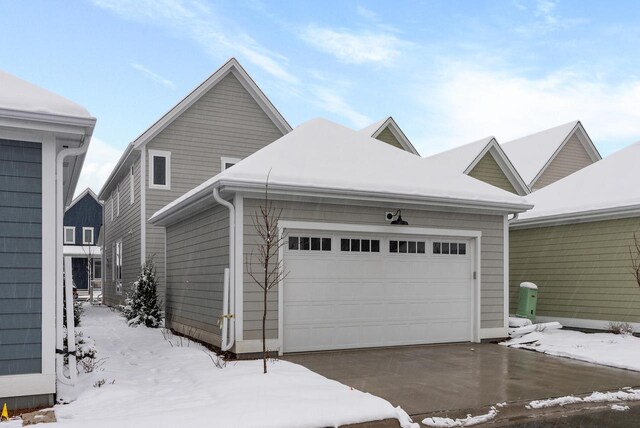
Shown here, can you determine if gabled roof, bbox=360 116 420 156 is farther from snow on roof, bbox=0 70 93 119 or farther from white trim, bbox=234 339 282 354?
snow on roof, bbox=0 70 93 119

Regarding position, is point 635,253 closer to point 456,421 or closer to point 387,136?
point 456,421

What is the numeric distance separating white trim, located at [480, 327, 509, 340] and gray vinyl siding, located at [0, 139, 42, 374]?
8160 mm

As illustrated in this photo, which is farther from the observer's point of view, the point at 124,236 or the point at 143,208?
the point at 124,236

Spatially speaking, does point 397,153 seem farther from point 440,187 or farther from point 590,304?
point 590,304

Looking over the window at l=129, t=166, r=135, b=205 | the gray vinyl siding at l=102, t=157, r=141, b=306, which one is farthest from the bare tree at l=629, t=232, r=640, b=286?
the window at l=129, t=166, r=135, b=205

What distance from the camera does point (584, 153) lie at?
Result: 25547 millimetres

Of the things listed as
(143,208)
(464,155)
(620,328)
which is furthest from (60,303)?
(464,155)

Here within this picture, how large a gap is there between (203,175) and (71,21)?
5901 millimetres

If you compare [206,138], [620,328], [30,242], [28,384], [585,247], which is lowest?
[620,328]

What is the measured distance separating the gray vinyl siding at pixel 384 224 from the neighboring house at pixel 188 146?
326 inches

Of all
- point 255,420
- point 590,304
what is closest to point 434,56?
point 590,304

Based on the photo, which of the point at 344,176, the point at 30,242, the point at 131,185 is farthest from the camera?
the point at 131,185

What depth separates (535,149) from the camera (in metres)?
26.0

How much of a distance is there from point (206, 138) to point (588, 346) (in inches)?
476
